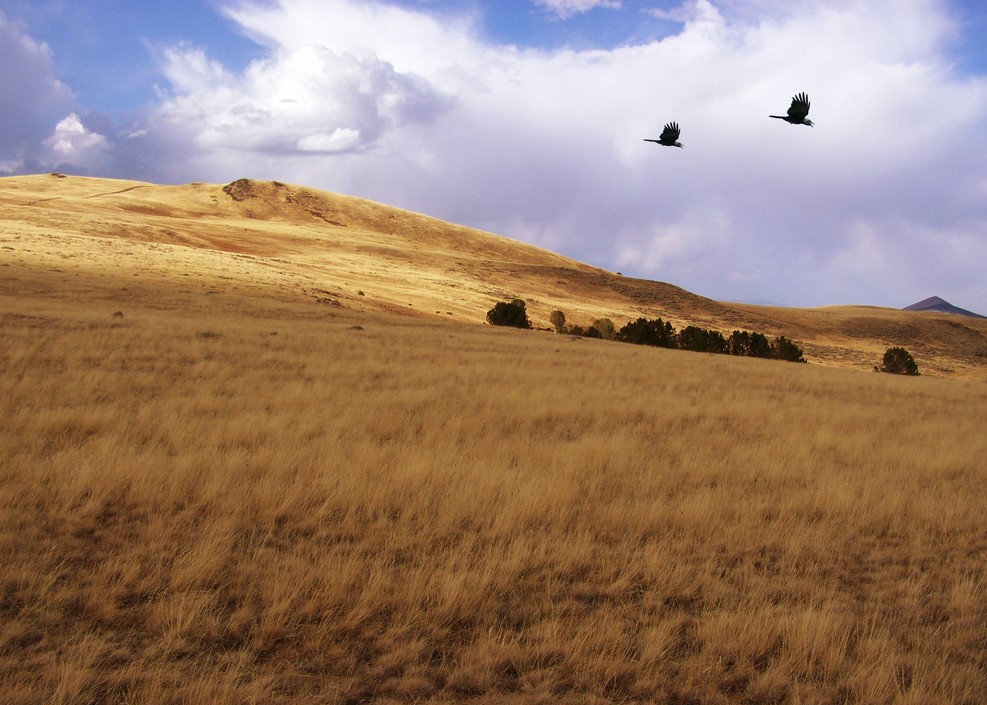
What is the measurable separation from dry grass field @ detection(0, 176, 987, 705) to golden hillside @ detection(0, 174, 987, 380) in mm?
25734

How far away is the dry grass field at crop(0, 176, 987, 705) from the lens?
3305 millimetres

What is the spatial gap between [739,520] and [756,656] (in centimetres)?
236

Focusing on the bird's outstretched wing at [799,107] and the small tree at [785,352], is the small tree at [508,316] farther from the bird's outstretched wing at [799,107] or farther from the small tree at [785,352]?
the bird's outstretched wing at [799,107]

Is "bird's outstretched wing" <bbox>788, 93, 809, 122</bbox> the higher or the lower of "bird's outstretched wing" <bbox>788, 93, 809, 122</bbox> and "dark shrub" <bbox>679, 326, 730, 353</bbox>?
the higher

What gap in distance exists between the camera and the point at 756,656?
357cm

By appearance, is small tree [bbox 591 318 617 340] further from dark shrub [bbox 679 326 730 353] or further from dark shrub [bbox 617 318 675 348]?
dark shrub [bbox 679 326 730 353]

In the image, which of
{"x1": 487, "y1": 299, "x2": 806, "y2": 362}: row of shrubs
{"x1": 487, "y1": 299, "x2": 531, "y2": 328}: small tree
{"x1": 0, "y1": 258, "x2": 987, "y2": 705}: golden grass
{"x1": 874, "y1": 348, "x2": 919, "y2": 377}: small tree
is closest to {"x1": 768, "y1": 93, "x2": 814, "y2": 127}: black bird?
{"x1": 0, "y1": 258, "x2": 987, "y2": 705}: golden grass

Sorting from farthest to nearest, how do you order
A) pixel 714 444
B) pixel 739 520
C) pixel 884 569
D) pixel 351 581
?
1. pixel 714 444
2. pixel 739 520
3. pixel 884 569
4. pixel 351 581

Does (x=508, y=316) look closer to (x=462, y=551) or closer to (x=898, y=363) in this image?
(x=898, y=363)

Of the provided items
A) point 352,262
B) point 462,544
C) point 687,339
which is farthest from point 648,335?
point 352,262

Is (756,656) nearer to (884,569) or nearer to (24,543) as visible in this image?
(884,569)

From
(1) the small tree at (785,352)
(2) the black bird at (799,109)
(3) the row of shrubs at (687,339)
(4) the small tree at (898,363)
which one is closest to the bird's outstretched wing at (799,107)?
(2) the black bird at (799,109)

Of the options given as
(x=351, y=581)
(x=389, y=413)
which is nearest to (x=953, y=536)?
(x=351, y=581)

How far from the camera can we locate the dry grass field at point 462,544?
330cm
